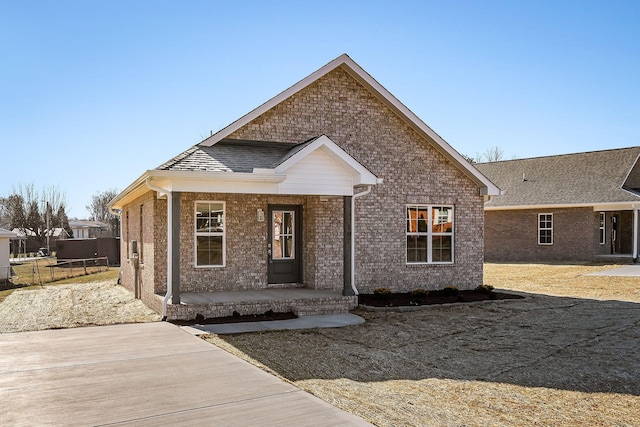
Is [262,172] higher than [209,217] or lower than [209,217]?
higher

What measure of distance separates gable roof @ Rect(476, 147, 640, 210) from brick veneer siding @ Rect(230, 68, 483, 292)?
539 inches

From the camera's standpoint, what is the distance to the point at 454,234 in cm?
1625

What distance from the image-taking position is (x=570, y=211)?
90.5 feet

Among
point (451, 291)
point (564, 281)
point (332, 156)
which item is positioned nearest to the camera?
point (332, 156)

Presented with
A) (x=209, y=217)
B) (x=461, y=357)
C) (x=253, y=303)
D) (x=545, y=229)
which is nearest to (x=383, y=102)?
(x=209, y=217)

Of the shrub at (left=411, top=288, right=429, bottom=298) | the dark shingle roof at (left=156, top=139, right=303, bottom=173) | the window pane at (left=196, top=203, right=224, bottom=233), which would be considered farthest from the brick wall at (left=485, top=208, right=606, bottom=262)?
the window pane at (left=196, top=203, right=224, bottom=233)

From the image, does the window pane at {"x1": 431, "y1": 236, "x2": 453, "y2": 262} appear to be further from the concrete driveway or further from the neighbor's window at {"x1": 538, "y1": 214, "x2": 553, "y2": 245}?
the neighbor's window at {"x1": 538, "y1": 214, "x2": 553, "y2": 245}

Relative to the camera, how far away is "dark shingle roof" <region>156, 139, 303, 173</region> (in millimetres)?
12180

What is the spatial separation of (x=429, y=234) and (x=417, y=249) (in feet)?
1.90

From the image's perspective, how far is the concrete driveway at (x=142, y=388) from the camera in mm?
5641

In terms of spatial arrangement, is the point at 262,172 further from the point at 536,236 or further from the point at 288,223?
the point at 536,236

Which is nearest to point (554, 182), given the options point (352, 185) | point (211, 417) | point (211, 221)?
point (352, 185)

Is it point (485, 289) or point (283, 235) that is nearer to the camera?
point (283, 235)

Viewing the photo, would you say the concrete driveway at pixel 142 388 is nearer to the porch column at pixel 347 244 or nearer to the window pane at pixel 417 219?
the porch column at pixel 347 244
